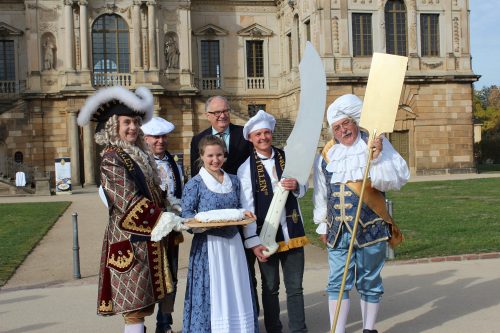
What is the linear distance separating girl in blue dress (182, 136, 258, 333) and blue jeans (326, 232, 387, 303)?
3.04ft

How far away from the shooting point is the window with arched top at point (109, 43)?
119 ft

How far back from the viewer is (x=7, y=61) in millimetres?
37281

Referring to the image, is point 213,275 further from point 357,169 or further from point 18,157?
point 18,157

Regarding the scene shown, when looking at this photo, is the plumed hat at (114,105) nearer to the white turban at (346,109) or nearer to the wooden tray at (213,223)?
the wooden tray at (213,223)

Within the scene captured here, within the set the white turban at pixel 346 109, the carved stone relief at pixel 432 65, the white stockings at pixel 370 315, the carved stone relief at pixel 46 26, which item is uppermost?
the carved stone relief at pixel 46 26

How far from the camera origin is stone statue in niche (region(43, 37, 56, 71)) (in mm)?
35938

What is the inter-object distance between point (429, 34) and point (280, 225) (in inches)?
1281

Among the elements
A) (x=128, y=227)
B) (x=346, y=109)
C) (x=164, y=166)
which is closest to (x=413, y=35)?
(x=164, y=166)

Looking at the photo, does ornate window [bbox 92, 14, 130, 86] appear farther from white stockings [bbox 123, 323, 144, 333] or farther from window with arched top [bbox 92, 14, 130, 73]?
white stockings [bbox 123, 323, 144, 333]

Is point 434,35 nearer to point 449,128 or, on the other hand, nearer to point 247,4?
point 449,128

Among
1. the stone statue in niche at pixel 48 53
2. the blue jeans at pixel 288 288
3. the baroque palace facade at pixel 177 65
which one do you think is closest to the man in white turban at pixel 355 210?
the blue jeans at pixel 288 288

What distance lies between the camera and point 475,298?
331 inches

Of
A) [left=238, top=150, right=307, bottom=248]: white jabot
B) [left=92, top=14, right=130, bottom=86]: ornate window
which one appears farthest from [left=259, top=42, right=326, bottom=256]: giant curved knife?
[left=92, top=14, right=130, bottom=86]: ornate window

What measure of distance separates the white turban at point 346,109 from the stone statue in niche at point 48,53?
31.6 metres
